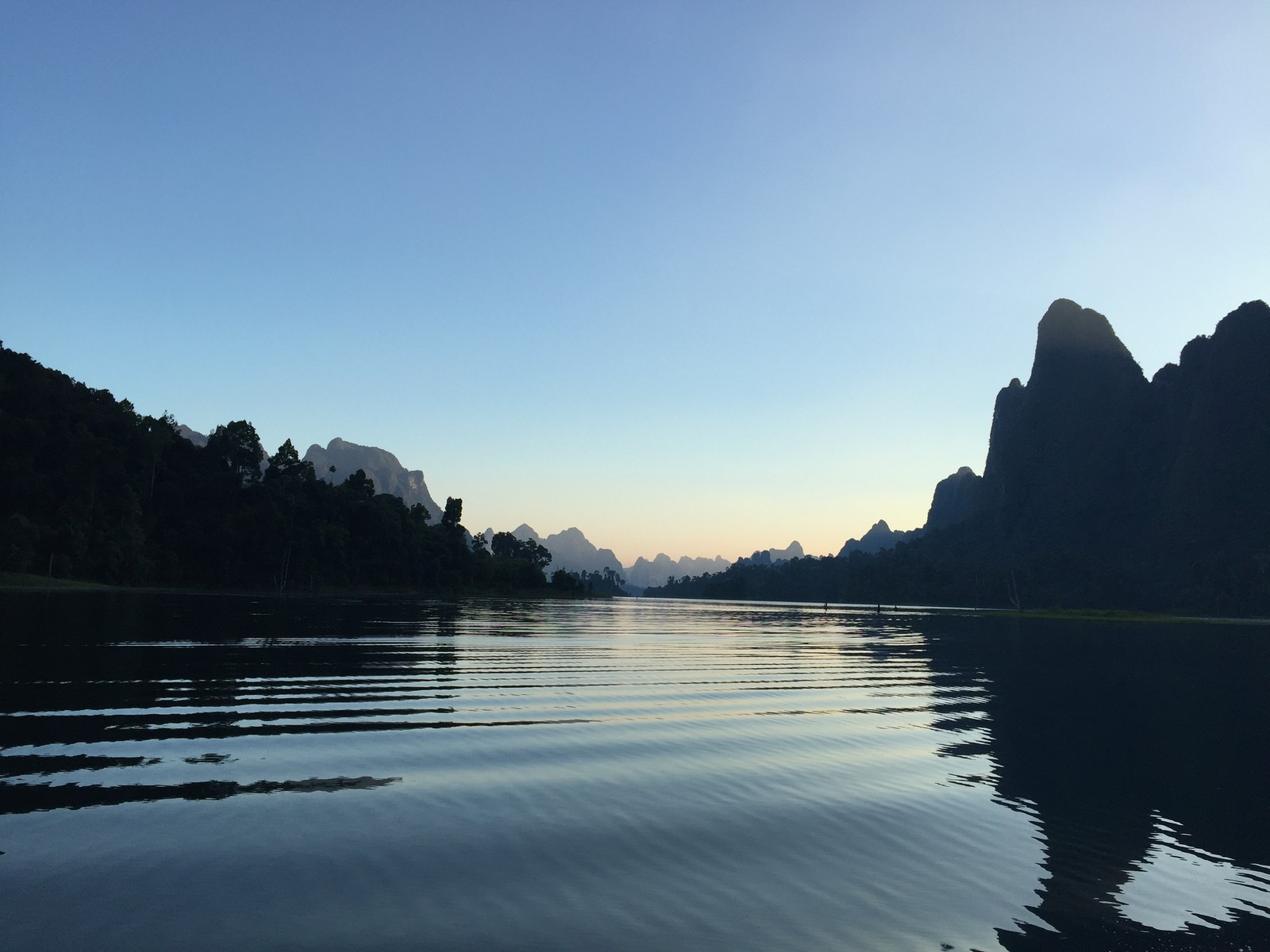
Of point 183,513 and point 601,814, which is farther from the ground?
point 183,513

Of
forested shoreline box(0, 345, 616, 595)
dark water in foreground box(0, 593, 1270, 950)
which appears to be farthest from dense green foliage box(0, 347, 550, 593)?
dark water in foreground box(0, 593, 1270, 950)

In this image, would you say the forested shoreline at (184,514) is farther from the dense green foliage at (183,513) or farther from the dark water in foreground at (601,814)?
the dark water in foreground at (601,814)

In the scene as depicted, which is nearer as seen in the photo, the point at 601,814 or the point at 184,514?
the point at 601,814

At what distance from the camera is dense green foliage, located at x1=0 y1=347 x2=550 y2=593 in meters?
106

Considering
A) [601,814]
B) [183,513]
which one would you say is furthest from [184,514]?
[601,814]

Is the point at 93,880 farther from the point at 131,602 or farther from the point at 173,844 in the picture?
the point at 131,602

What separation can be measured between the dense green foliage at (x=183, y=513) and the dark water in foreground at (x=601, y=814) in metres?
97.6

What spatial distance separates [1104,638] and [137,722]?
7893 cm

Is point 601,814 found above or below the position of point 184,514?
below

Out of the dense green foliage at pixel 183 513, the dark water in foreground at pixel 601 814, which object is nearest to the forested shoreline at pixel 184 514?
the dense green foliage at pixel 183 513

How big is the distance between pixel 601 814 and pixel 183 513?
496 feet

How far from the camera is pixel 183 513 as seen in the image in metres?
140

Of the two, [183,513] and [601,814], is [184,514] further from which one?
[601,814]

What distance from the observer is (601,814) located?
11.5 metres
